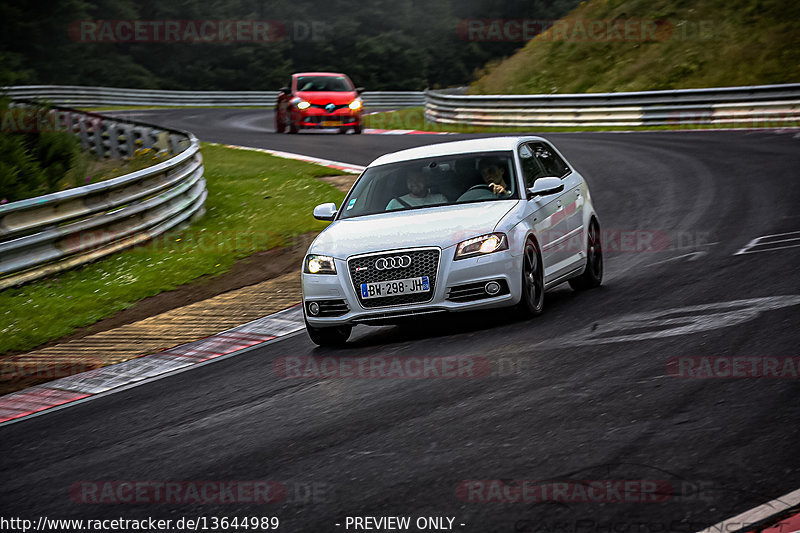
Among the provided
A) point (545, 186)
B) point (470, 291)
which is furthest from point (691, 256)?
point (470, 291)

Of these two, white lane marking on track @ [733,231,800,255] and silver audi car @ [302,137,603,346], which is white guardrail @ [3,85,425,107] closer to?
white lane marking on track @ [733,231,800,255]

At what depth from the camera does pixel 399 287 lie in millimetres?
8586

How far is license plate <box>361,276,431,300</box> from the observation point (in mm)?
8570

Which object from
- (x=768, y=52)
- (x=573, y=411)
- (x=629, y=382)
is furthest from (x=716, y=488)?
(x=768, y=52)

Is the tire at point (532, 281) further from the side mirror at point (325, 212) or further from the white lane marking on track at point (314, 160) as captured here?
the white lane marking on track at point (314, 160)

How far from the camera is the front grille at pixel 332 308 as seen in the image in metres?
8.77

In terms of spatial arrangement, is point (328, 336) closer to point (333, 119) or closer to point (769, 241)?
point (769, 241)

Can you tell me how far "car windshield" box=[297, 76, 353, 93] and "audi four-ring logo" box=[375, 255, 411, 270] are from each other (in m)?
23.0

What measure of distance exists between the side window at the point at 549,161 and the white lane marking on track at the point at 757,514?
612 cm

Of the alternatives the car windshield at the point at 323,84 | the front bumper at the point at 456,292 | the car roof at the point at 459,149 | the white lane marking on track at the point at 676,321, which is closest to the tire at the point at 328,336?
A: the front bumper at the point at 456,292

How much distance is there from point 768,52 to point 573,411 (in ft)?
96.5

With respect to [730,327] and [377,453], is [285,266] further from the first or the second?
[377,453]

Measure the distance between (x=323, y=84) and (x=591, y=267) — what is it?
22.1 metres

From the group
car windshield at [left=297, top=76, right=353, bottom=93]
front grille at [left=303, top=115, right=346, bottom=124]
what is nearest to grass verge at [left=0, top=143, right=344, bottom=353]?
front grille at [left=303, top=115, right=346, bottom=124]
